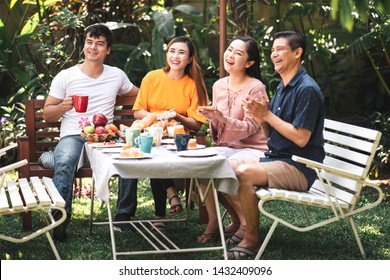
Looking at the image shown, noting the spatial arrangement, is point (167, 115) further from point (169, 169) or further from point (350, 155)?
point (350, 155)

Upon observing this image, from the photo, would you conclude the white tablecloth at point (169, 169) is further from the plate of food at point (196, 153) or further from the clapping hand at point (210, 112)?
the clapping hand at point (210, 112)

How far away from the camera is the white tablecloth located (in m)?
4.16

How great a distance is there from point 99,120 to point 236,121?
3.02ft

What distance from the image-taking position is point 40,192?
4.61 metres

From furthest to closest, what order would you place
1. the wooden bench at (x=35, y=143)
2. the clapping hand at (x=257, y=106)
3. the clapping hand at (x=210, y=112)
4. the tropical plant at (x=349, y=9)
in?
the wooden bench at (x=35, y=143) → the clapping hand at (x=210, y=112) → the clapping hand at (x=257, y=106) → the tropical plant at (x=349, y=9)

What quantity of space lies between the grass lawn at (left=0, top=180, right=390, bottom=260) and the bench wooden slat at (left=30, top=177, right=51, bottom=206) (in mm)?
402

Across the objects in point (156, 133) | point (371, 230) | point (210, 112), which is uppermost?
point (210, 112)

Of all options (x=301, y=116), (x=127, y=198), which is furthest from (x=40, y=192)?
(x=301, y=116)

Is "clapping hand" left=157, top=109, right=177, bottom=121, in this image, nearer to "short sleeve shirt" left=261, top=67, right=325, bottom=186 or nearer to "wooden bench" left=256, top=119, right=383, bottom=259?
"short sleeve shirt" left=261, top=67, right=325, bottom=186

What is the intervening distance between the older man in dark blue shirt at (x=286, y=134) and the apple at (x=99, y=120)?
101cm

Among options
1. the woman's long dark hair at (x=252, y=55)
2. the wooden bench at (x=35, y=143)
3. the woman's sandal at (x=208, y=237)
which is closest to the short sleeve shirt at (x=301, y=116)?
the woman's long dark hair at (x=252, y=55)

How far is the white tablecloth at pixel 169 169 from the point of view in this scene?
416 centimetres
